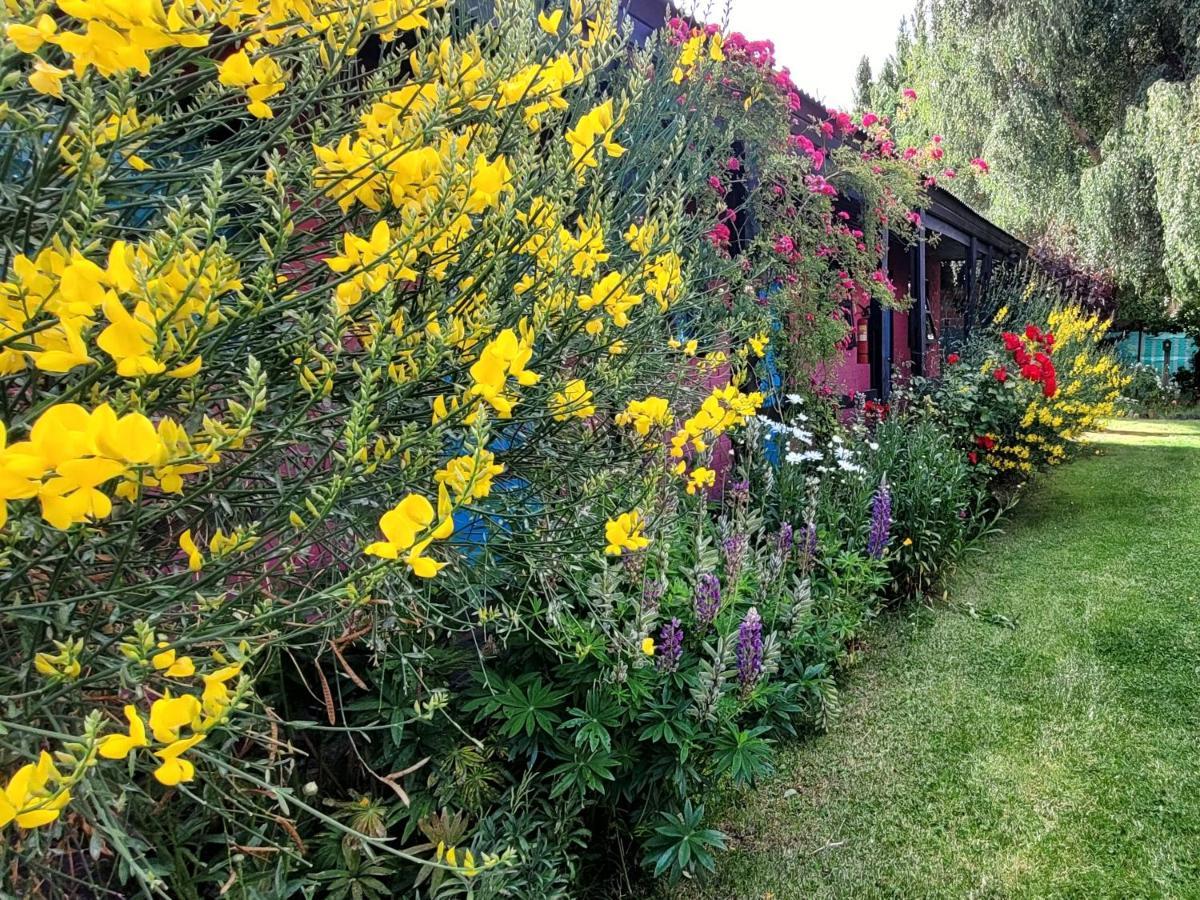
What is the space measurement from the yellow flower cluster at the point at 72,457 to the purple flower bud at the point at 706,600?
1.82 meters

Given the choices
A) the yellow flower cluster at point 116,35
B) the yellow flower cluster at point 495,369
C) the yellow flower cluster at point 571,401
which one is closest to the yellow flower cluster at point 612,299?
the yellow flower cluster at point 571,401

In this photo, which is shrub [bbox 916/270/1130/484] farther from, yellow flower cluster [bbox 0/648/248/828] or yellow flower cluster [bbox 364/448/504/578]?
yellow flower cluster [bbox 0/648/248/828]

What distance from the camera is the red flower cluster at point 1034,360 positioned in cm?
556

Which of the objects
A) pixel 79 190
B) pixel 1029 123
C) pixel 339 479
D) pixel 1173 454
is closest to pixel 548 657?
pixel 339 479

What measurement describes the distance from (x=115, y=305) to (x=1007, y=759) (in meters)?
3.36

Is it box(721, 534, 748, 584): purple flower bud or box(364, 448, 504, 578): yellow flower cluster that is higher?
box(364, 448, 504, 578): yellow flower cluster

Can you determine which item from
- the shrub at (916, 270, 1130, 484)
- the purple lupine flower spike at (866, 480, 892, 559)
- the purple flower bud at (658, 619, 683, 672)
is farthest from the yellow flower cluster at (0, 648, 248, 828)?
the shrub at (916, 270, 1130, 484)

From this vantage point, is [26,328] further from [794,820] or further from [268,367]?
[794,820]

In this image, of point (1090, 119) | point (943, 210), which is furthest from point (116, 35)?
point (1090, 119)

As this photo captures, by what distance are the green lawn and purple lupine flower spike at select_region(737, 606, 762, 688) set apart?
2.28ft

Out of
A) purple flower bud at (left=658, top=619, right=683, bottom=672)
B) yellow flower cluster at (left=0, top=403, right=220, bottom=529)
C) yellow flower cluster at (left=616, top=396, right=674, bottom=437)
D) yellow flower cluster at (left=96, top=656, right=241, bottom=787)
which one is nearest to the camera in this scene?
yellow flower cluster at (left=0, top=403, right=220, bottom=529)

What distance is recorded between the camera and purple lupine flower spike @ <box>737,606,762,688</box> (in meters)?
2.08

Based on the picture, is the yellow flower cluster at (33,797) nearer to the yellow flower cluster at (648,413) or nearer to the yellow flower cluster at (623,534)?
the yellow flower cluster at (623,534)

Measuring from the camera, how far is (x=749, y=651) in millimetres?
2096
